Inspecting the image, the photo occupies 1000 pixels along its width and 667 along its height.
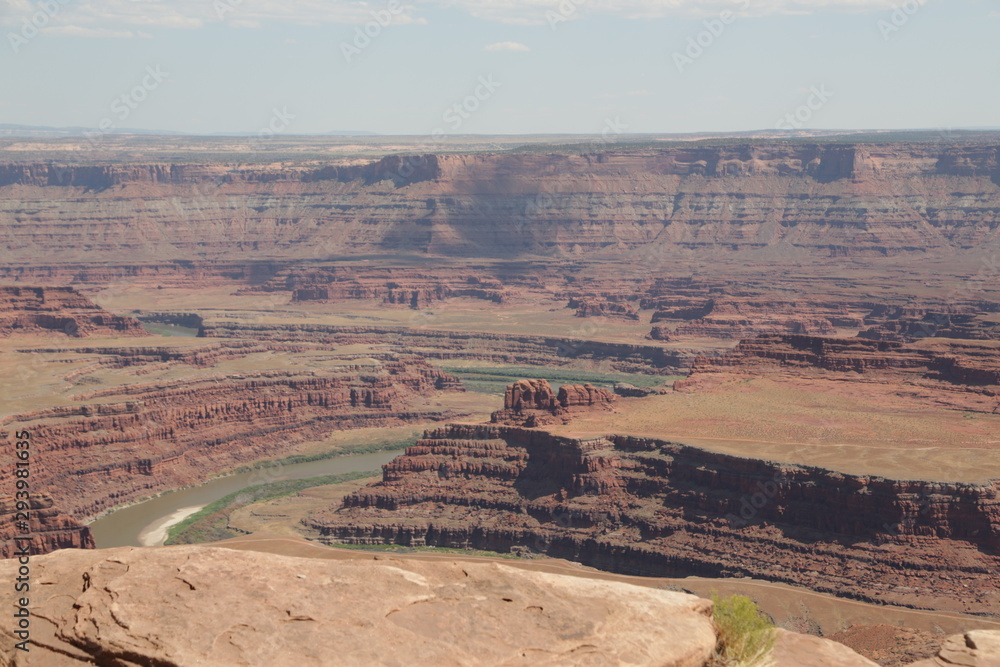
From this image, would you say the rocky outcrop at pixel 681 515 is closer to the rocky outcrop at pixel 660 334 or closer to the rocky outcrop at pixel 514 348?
the rocky outcrop at pixel 514 348

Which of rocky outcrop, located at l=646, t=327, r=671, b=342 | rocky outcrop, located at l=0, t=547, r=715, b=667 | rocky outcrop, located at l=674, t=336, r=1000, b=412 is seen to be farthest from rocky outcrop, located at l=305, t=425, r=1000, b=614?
rocky outcrop, located at l=646, t=327, r=671, b=342

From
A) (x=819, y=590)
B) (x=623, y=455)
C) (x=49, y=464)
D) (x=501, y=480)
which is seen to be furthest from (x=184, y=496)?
(x=819, y=590)

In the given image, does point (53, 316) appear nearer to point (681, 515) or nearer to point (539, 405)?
point (539, 405)

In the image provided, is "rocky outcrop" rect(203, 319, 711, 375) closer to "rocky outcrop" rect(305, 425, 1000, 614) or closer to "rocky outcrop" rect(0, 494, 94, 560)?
"rocky outcrop" rect(305, 425, 1000, 614)

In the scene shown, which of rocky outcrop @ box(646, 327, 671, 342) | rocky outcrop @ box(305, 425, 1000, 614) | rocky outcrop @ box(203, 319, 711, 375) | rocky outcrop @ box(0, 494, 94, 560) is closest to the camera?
rocky outcrop @ box(305, 425, 1000, 614)

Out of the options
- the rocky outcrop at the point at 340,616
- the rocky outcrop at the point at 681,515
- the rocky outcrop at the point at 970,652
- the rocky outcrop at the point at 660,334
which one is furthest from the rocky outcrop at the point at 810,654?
the rocky outcrop at the point at 660,334

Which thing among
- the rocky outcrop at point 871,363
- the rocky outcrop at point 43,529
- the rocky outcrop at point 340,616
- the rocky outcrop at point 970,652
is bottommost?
the rocky outcrop at point 43,529

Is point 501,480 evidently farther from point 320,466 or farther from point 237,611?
point 237,611
